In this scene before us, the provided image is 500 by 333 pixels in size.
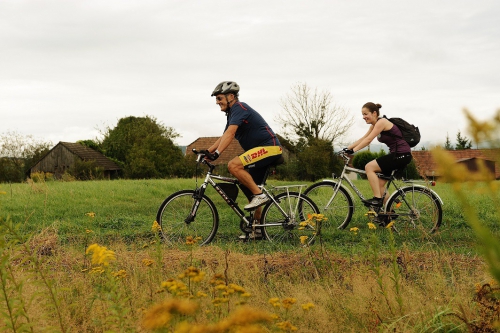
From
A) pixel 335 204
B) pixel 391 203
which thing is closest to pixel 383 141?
pixel 391 203

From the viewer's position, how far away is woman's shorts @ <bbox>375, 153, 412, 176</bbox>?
325 inches

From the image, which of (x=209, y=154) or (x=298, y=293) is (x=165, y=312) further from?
(x=209, y=154)

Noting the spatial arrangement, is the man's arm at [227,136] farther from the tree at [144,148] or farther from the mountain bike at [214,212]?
the tree at [144,148]

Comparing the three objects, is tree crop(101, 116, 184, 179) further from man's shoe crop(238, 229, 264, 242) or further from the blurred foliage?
the blurred foliage

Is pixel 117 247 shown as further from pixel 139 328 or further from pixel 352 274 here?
pixel 139 328

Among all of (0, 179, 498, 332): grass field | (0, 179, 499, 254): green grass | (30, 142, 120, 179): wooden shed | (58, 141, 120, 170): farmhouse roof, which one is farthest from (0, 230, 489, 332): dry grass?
(30, 142, 120, 179): wooden shed

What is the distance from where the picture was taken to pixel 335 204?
8.53 m

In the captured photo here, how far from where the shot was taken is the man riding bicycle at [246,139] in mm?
7254

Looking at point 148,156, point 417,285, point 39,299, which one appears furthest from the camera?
point 148,156

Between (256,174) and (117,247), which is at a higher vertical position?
(256,174)

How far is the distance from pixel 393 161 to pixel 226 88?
2.99 metres

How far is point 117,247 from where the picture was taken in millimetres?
6254

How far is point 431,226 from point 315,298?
18.1ft

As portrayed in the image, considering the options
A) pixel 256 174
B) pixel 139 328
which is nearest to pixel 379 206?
pixel 256 174
